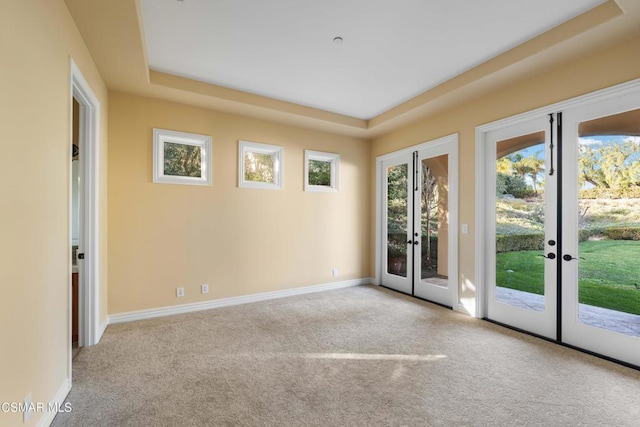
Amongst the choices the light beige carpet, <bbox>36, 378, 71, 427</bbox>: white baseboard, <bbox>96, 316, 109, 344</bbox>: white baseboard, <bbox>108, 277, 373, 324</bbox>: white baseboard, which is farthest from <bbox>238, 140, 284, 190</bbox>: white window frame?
<bbox>36, 378, 71, 427</bbox>: white baseboard

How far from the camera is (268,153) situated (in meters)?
4.77

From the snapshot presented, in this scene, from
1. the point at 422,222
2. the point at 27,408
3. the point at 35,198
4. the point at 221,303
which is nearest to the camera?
the point at 27,408

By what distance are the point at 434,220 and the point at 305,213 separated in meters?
2.04

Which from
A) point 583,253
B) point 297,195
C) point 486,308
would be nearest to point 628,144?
point 583,253

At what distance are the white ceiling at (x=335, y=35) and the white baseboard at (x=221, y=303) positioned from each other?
9.57ft

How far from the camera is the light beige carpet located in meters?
1.97

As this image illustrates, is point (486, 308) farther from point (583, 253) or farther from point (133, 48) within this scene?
point (133, 48)

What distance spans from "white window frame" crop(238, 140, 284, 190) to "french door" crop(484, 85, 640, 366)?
298 cm

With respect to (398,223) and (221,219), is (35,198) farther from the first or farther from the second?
(398,223)

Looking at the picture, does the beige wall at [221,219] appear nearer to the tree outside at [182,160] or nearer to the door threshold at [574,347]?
the tree outside at [182,160]

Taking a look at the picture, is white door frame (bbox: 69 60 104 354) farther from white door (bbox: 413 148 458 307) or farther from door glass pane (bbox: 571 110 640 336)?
door glass pane (bbox: 571 110 640 336)

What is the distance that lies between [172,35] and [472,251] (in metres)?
4.12

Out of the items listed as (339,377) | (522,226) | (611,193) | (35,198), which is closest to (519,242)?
(522,226)

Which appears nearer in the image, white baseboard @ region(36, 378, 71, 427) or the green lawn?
white baseboard @ region(36, 378, 71, 427)
